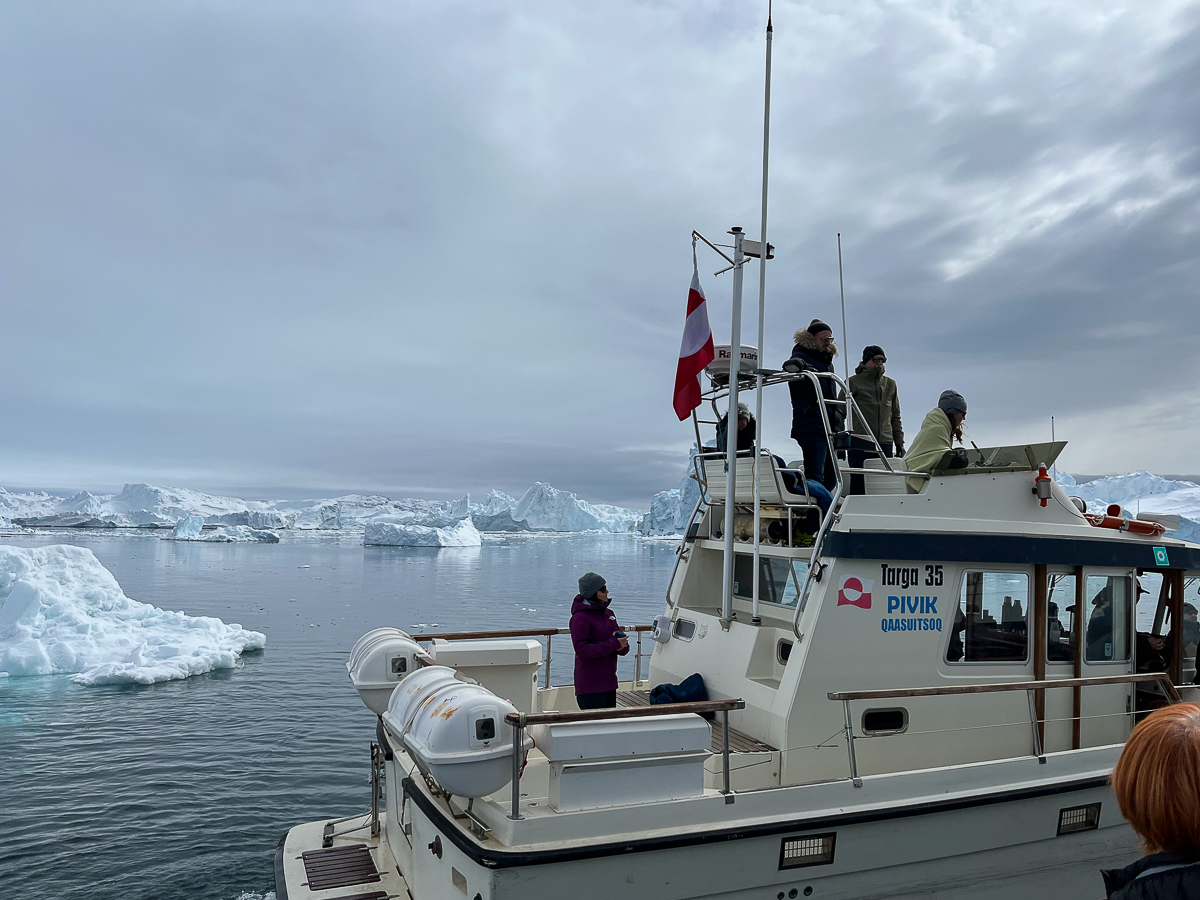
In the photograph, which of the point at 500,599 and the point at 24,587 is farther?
the point at 500,599

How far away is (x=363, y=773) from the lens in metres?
10.2

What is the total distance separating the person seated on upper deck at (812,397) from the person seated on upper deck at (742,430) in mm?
326

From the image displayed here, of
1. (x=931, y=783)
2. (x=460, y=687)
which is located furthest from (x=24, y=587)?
(x=931, y=783)

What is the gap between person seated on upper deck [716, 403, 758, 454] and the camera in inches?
246

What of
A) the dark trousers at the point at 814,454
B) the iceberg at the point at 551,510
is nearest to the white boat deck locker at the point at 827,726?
the dark trousers at the point at 814,454

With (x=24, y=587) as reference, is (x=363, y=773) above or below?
below

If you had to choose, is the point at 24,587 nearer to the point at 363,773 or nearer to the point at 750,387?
the point at 363,773

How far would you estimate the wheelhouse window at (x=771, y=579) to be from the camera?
6.26 metres

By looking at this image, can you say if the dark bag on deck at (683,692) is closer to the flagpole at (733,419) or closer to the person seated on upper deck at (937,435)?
the flagpole at (733,419)

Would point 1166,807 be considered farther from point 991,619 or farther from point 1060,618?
point 1060,618

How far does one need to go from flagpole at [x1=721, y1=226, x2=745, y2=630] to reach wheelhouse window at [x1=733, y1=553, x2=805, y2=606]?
54 centimetres

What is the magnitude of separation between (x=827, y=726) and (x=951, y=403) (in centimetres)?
252

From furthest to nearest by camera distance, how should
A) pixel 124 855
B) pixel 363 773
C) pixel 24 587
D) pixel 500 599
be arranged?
pixel 500 599 < pixel 24 587 < pixel 363 773 < pixel 124 855

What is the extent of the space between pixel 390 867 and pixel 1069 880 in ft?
14.5
